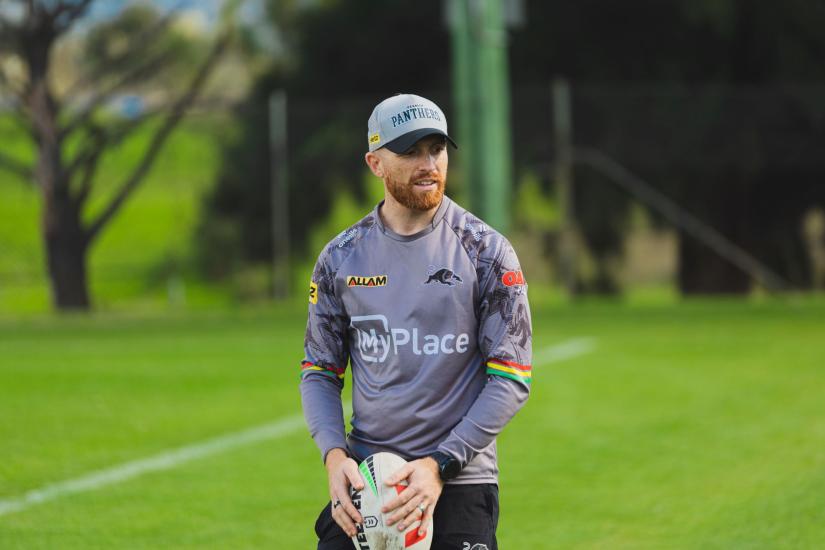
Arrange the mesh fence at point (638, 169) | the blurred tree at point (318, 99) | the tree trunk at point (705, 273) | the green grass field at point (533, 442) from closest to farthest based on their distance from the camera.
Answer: the green grass field at point (533, 442), the mesh fence at point (638, 169), the blurred tree at point (318, 99), the tree trunk at point (705, 273)

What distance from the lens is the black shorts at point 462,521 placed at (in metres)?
4.13

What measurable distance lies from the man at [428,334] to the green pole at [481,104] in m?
14.6

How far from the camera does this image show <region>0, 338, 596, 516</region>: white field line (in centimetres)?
777

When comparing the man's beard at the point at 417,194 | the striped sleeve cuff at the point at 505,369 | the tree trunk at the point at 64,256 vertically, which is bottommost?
the striped sleeve cuff at the point at 505,369

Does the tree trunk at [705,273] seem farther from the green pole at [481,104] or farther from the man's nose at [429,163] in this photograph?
the man's nose at [429,163]

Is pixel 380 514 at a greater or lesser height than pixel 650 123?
lesser

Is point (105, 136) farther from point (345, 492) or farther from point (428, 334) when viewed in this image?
point (345, 492)

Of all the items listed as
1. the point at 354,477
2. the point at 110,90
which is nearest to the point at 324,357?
the point at 354,477

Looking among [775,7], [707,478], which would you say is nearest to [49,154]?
[775,7]

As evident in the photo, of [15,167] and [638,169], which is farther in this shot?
[15,167]

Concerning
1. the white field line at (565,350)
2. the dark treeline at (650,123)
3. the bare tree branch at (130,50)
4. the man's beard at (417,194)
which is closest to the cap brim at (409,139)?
the man's beard at (417,194)

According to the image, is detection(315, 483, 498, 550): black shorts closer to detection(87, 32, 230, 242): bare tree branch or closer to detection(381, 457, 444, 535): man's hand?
detection(381, 457, 444, 535): man's hand

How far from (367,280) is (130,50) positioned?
2238 centimetres

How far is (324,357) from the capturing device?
4355mm
